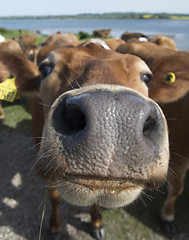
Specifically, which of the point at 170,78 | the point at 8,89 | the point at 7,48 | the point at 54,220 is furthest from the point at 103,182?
the point at 54,220

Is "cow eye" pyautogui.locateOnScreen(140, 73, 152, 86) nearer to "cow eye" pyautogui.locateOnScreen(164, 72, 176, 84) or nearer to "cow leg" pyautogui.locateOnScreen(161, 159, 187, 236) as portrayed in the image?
"cow eye" pyautogui.locateOnScreen(164, 72, 176, 84)

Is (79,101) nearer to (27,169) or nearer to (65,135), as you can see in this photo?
(65,135)

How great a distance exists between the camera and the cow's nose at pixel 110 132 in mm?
1316

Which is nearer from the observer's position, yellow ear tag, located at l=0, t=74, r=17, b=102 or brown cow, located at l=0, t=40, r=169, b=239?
brown cow, located at l=0, t=40, r=169, b=239

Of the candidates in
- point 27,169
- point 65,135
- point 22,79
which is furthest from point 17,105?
point 65,135

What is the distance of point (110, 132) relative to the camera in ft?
4.33

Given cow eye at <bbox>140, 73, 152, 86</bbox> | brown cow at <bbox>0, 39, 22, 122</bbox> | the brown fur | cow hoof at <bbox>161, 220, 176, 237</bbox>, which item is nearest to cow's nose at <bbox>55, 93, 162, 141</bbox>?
cow eye at <bbox>140, 73, 152, 86</bbox>

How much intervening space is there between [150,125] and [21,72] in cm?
246

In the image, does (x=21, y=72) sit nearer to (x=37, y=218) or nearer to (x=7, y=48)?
(x=7, y=48)

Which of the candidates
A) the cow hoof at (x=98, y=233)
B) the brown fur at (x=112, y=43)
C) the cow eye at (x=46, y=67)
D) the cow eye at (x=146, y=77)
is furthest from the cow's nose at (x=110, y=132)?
the brown fur at (x=112, y=43)

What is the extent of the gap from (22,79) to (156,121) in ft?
8.04

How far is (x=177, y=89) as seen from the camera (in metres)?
2.96

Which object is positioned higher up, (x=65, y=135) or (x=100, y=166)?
(x=65, y=135)

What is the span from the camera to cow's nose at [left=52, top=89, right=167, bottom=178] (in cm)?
132
